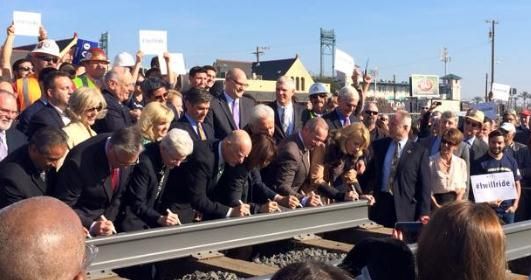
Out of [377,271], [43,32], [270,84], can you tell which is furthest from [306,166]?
[270,84]

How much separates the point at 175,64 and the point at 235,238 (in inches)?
203

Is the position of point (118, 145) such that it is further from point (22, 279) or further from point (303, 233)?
point (22, 279)

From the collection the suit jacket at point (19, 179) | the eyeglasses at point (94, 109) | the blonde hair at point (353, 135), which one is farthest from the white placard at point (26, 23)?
the blonde hair at point (353, 135)

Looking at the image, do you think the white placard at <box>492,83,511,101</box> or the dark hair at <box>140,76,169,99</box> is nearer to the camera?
the dark hair at <box>140,76,169,99</box>

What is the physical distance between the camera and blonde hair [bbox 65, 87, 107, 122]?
17.8 feet

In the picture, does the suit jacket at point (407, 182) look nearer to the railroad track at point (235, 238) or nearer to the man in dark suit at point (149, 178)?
the railroad track at point (235, 238)

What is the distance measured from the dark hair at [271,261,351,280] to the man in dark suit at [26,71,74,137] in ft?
14.3

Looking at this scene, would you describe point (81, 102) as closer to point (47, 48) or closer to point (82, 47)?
point (47, 48)

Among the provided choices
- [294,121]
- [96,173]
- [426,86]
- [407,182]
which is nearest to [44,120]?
[96,173]

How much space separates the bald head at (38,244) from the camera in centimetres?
172

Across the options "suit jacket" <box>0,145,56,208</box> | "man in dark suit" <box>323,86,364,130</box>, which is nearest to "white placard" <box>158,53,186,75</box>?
"man in dark suit" <box>323,86,364,130</box>

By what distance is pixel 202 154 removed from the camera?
18.0 feet

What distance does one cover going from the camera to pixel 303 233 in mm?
5621

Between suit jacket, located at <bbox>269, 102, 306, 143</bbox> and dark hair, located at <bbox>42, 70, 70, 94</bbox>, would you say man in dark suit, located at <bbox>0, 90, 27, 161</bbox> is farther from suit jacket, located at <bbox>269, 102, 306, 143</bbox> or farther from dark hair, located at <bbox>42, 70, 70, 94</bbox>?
suit jacket, located at <bbox>269, 102, 306, 143</bbox>
